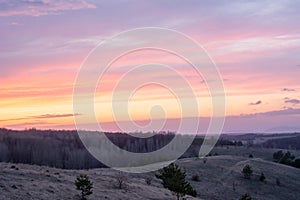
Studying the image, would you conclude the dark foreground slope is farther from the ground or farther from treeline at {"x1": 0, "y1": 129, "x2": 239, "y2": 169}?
treeline at {"x1": 0, "y1": 129, "x2": 239, "y2": 169}

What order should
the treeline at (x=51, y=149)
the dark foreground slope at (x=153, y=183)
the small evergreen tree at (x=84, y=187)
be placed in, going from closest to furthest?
the dark foreground slope at (x=153, y=183)
the small evergreen tree at (x=84, y=187)
the treeline at (x=51, y=149)

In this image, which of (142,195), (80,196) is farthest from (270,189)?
(80,196)

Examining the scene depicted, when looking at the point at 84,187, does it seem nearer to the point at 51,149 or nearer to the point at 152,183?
the point at 152,183

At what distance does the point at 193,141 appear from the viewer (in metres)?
172

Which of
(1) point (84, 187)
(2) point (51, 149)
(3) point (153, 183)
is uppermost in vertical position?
(2) point (51, 149)

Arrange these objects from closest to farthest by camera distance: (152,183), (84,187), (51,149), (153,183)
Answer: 1. (84,187)
2. (152,183)
3. (153,183)
4. (51,149)

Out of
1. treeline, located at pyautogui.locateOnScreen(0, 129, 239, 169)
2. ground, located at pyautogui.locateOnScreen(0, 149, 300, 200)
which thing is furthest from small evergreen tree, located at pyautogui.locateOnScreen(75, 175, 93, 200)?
treeline, located at pyautogui.locateOnScreen(0, 129, 239, 169)

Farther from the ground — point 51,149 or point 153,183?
point 51,149

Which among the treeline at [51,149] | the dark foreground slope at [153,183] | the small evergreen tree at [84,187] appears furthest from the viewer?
the treeline at [51,149]

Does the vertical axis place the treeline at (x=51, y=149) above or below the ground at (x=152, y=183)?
above

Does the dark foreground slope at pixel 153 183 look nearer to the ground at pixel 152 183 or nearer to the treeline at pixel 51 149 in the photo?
the ground at pixel 152 183

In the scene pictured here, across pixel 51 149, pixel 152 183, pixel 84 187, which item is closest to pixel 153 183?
Answer: pixel 152 183

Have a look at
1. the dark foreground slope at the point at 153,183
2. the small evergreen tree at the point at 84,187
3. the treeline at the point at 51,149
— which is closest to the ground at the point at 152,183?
the dark foreground slope at the point at 153,183

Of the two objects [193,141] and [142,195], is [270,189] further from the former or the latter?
[193,141]
